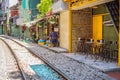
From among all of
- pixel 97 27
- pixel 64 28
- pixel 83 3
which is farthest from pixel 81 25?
pixel 83 3

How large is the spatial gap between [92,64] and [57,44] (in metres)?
13.3

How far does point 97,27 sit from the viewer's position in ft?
74.1

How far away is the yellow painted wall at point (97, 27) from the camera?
2187cm

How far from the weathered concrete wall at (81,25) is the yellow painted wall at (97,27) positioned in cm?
51

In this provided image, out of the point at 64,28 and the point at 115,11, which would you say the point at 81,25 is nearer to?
the point at 64,28

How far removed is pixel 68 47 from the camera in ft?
79.2

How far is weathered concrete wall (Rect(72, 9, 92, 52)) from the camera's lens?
920 inches

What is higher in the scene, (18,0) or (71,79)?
(18,0)

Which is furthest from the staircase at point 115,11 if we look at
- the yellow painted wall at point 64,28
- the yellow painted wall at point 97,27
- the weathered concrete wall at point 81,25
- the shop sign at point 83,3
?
the yellow painted wall at point 64,28

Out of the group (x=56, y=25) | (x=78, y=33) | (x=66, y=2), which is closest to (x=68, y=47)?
(x=78, y=33)

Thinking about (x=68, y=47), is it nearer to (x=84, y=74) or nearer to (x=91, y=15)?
(x=91, y=15)

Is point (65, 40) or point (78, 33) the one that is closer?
point (78, 33)

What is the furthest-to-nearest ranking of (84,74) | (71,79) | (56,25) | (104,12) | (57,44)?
(56,25) < (57,44) < (104,12) < (84,74) < (71,79)

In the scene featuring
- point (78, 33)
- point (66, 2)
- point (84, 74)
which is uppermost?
point (66, 2)
